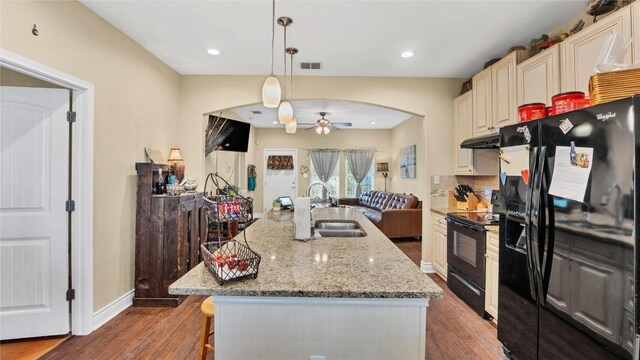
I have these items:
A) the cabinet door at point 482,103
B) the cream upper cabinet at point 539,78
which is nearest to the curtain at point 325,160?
the cabinet door at point 482,103

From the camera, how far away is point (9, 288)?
214 centimetres

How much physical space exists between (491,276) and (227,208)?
241cm

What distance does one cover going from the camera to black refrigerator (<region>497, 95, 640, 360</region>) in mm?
1185

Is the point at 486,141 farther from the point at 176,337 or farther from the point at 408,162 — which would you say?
the point at 408,162

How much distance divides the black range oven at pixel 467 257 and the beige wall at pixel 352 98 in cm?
73

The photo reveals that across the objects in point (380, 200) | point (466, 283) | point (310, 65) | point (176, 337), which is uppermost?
point (310, 65)

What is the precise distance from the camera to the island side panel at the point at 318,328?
3.68 ft

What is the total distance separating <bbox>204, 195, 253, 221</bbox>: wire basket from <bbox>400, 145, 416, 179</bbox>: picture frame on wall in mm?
5294

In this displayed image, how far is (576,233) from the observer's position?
1.39m

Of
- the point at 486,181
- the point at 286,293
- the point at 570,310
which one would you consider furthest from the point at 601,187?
the point at 486,181

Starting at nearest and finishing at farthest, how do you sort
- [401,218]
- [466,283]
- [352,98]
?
[466,283]
[352,98]
[401,218]

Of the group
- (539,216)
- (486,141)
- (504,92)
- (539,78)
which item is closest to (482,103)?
(504,92)

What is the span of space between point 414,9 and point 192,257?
11.0 feet

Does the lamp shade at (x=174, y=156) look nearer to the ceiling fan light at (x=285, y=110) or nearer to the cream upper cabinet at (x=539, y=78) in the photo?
the ceiling fan light at (x=285, y=110)
